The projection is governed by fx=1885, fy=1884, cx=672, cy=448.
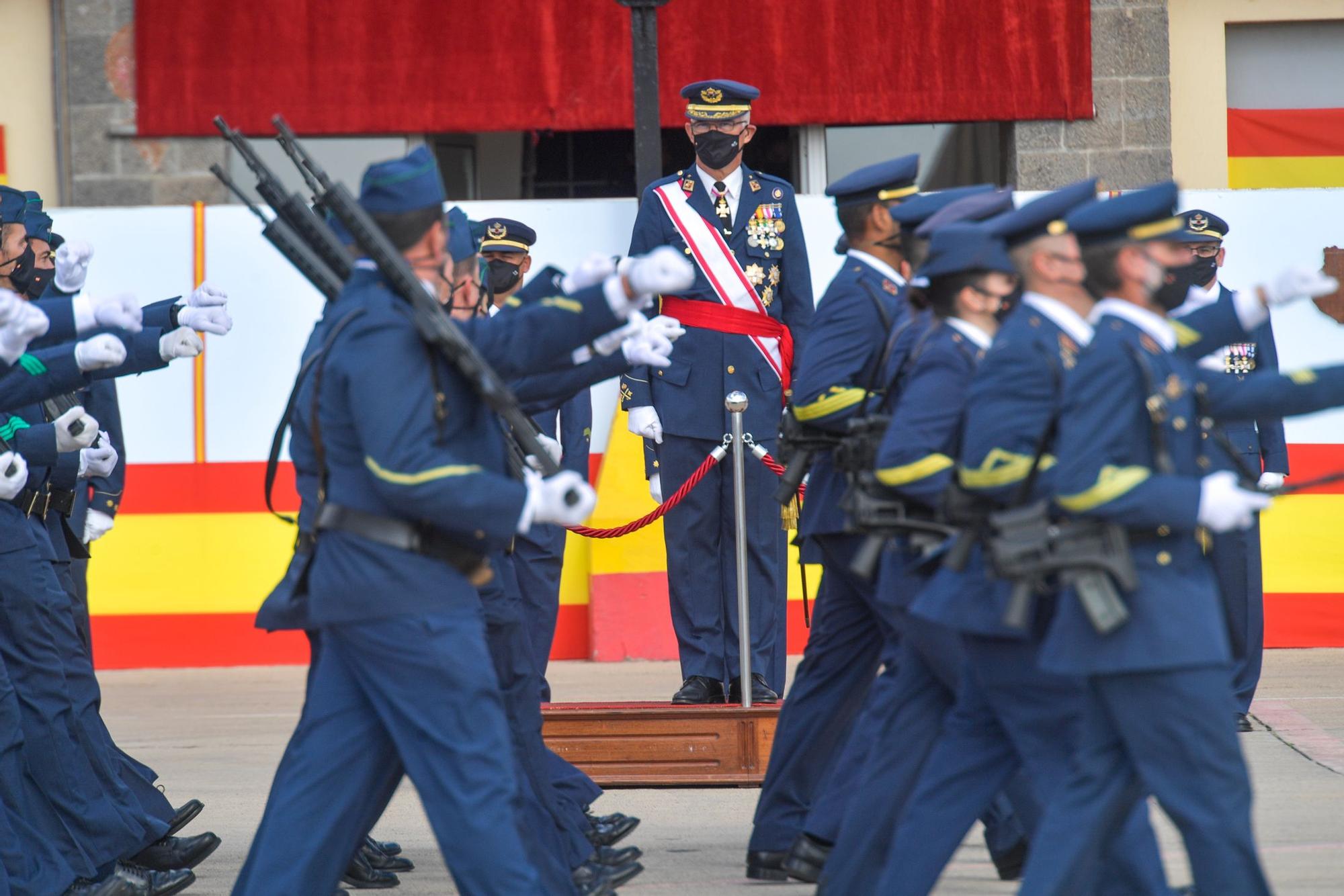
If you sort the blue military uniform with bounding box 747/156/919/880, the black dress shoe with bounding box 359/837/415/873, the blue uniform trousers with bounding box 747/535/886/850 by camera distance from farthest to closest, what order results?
the black dress shoe with bounding box 359/837/415/873 → the blue uniform trousers with bounding box 747/535/886/850 → the blue military uniform with bounding box 747/156/919/880

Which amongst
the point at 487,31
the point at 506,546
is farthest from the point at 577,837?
the point at 487,31

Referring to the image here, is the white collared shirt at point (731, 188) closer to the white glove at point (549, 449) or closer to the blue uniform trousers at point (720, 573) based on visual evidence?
the blue uniform trousers at point (720, 573)

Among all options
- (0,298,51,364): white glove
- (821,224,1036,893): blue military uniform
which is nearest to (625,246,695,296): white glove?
(821,224,1036,893): blue military uniform

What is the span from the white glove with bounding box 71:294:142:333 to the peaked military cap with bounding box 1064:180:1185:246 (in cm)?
234

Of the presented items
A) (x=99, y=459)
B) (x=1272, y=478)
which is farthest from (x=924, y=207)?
(x=1272, y=478)

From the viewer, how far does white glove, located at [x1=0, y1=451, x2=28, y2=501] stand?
4.95 m

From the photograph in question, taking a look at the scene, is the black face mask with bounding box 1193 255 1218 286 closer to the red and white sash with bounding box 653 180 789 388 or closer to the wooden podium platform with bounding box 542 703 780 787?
the red and white sash with bounding box 653 180 789 388

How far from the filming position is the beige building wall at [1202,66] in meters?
10.7

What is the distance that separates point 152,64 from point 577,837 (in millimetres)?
6665

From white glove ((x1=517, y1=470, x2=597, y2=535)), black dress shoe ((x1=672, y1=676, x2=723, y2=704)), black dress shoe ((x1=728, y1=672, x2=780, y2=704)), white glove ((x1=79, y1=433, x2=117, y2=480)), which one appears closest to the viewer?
white glove ((x1=517, y1=470, x2=597, y2=535))

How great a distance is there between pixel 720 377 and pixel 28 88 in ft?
18.8

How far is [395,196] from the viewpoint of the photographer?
415 cm

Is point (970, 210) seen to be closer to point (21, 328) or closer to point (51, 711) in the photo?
point (21, 328)

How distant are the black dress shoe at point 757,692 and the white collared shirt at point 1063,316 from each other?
288cm
